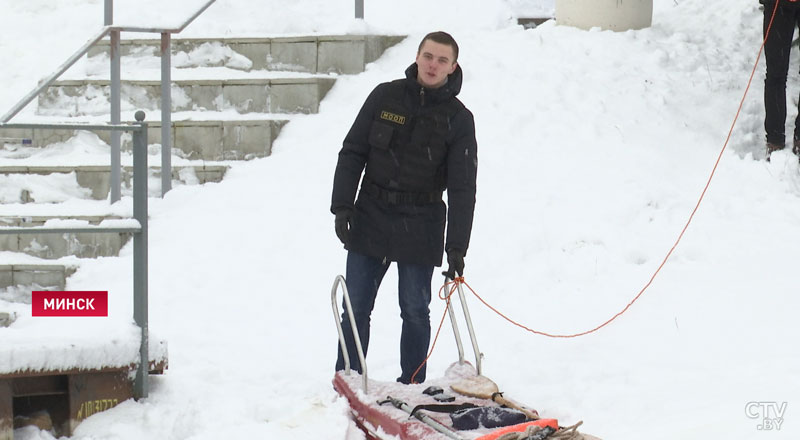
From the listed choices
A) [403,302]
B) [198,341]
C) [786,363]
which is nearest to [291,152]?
[198,341]

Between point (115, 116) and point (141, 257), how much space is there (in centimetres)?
376

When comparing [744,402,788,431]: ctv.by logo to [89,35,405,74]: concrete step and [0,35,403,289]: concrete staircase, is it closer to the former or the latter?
[0,35,403,289]: concrete staircase

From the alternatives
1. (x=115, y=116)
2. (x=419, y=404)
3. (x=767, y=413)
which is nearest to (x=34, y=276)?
(x=115, y=116)

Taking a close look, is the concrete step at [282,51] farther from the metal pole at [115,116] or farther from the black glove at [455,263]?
the black glove at [455,263]

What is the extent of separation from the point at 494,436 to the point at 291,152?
5.49 m

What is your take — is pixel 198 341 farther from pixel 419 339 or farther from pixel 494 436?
pixel 494 436

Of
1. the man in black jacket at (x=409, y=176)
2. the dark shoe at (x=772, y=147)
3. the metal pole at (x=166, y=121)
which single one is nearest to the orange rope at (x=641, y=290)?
the man in black jacket at (x=409, y=176)

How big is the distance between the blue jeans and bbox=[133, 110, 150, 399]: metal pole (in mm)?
980

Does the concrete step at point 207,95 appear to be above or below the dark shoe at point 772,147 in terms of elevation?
above

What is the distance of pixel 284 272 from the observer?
297 inches

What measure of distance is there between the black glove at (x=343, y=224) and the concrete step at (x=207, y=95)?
14.9 feet

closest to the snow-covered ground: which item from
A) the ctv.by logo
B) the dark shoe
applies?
the ctv.by logo

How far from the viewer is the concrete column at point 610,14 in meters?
9.99

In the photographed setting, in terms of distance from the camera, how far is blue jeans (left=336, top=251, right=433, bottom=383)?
5297 millimetres
